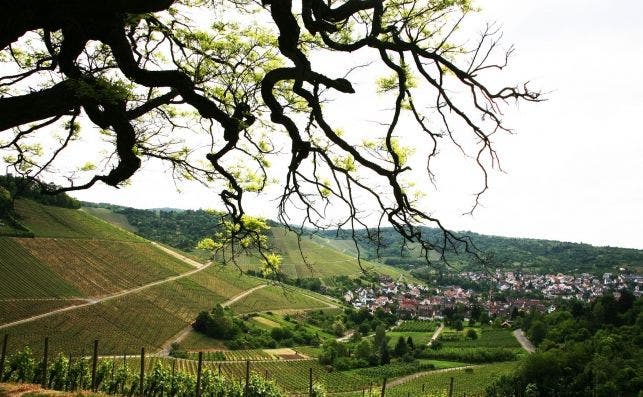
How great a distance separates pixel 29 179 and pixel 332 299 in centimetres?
10406

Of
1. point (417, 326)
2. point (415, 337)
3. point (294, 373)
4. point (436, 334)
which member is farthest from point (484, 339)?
point (294, 373)

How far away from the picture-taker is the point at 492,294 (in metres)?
123

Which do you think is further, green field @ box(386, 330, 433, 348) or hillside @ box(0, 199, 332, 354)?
green field @ box(386, 330, 433, 348)

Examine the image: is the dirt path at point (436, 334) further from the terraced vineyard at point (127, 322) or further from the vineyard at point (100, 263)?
the vineyard at point (100, 263)

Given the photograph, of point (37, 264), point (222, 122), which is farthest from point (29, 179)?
point (37, 264)

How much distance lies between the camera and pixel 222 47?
6230 mm

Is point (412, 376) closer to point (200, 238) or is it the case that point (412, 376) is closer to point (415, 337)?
point (415, 337)

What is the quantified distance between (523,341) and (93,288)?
209 ft

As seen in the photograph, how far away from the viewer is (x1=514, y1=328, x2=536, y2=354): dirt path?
71812mm

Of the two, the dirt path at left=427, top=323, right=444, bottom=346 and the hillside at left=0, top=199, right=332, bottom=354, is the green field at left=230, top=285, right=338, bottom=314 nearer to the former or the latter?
the hillside at left=0, top=199, right=332, bottom=354

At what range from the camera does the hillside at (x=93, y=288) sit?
47.1 meters

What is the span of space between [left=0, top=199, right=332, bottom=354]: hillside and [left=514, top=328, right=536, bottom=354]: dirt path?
39814 millimetres

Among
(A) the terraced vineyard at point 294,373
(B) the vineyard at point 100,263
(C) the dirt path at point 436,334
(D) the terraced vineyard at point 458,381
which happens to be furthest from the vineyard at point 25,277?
(C) the dirt path at point 436,334

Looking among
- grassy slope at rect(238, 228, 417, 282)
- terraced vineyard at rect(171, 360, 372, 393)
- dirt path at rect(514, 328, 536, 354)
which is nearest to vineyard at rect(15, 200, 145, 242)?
grassy slope at rect(238, 228, 417, 282)
